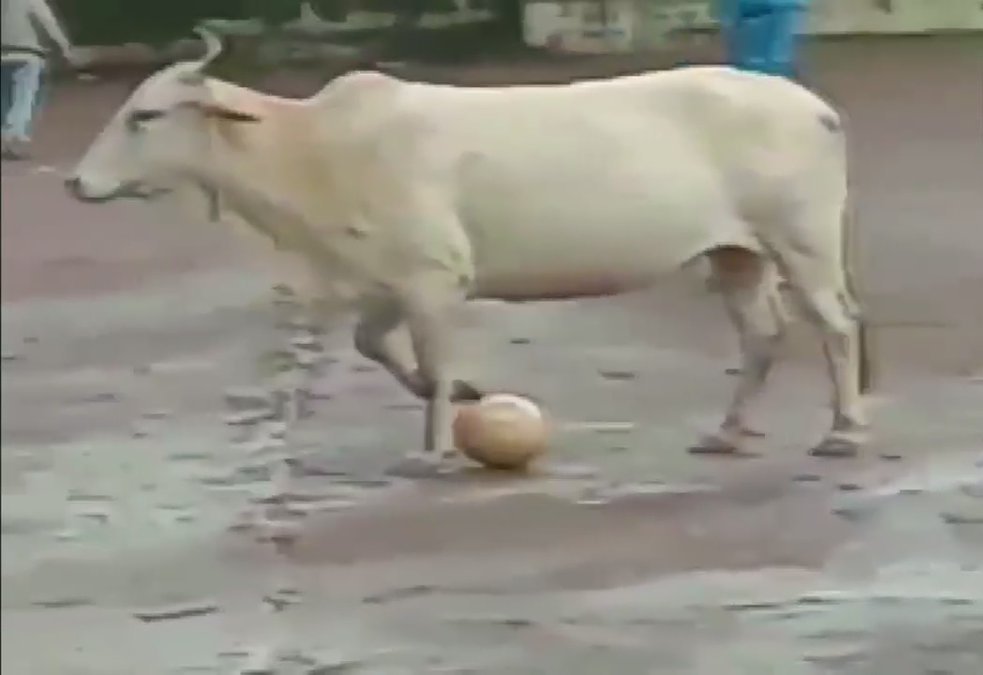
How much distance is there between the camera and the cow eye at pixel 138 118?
3.07ft

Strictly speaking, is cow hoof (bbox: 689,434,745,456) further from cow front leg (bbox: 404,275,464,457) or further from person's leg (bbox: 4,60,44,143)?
person's leg (bbox: 4,60,44,143)

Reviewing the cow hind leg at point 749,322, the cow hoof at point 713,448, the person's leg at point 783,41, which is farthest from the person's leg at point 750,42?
the cow hoof at point 713,448

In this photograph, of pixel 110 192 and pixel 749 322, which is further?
pixel 749 322

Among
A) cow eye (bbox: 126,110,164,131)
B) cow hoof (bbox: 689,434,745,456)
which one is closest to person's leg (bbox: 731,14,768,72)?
cow hoof (bbox: 689,434,745,456)

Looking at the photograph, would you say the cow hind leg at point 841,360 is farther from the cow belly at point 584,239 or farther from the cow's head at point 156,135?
the cow's head at point 156,135

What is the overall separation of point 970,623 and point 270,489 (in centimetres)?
41

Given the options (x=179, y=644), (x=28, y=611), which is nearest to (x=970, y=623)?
(x=179, y=644)

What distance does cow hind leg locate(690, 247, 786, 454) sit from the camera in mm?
1089

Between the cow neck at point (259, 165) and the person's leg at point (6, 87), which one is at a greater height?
the person's leg at point (6, 87)

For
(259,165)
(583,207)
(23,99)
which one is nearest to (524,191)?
(583,207)

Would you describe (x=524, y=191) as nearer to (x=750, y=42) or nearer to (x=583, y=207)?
(x=583, y=207)

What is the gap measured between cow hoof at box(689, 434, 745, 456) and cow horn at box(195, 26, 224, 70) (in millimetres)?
347

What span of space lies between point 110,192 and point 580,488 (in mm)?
311

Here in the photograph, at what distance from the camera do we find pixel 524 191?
104 centimetres
